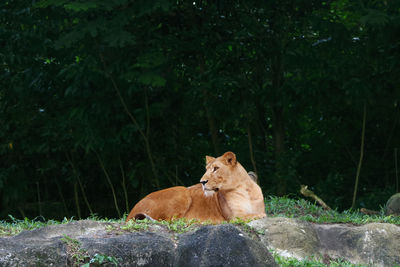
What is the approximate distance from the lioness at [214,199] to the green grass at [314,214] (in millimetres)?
913

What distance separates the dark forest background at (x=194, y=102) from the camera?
28.7ft

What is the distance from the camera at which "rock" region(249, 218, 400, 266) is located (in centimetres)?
502

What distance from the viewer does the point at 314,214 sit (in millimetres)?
6836

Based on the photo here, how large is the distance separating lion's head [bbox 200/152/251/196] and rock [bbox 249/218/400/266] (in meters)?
0.42

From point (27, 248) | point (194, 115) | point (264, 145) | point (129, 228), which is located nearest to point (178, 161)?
point (194, 115)

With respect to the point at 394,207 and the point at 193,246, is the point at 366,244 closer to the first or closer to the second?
the point at 394,207

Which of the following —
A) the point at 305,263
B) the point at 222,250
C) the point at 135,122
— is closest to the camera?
the point at 222,250

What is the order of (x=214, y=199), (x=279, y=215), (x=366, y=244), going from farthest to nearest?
1. (x=279, y=215)
2. (x=214, y=199)
3. (x=366, y=244)

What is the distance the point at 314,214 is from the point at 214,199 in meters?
1.82

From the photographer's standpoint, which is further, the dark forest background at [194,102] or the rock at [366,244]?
the dark forest background at [194,102]

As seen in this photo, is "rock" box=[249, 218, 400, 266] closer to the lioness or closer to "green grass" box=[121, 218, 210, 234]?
the lioness

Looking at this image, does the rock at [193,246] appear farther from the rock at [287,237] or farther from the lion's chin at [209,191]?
the lion's chin at [209,191]

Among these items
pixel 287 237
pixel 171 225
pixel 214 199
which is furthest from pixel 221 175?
pixel 287 237

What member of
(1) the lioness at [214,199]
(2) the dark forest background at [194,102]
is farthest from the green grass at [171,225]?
(2) the dark forest background at [194,102]
